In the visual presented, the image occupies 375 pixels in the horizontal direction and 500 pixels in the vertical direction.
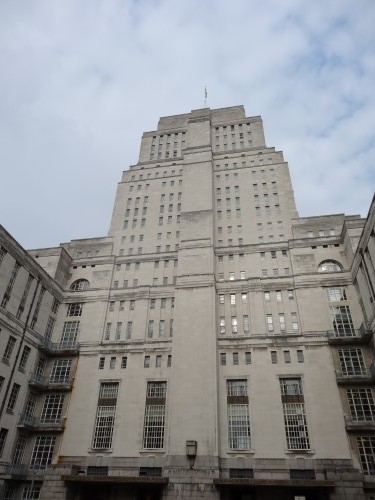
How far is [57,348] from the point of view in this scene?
4797cm

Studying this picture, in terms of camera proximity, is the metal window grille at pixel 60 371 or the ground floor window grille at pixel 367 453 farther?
the metal window grille at pixel 60 371

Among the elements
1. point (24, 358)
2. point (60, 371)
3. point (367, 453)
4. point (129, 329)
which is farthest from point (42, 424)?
point (367, 453)

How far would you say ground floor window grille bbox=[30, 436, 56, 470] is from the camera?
1602 inches

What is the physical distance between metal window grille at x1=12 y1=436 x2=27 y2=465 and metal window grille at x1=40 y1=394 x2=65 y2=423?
2645 mm

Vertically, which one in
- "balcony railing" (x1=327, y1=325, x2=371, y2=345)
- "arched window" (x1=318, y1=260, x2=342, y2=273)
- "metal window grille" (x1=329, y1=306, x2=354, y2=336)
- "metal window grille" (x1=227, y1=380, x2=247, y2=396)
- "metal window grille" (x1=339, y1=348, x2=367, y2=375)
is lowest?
"metal window grille" (x1=227, y1=380, x2=247, y2=396)

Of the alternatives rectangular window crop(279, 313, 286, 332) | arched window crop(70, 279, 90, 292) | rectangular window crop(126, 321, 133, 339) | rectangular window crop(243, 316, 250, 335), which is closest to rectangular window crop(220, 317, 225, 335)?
rectangular window crop(243, 316, 250, 335)

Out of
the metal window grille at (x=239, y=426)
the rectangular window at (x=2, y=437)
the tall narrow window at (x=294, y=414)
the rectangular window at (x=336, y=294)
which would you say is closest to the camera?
the rectangular window at (x=2, y=437)

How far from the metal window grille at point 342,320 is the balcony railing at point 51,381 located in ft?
106

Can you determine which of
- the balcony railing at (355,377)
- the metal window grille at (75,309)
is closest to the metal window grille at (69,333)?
the metal window grille at (75,309)

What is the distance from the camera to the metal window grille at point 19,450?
39656 mm

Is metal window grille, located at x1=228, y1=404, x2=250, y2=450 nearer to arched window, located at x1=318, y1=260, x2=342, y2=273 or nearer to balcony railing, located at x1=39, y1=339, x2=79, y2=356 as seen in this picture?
arched window, located at x1=318, y1=260, x2=342, y2=273

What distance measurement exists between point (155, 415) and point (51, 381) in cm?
1372

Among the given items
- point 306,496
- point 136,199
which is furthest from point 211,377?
point 136,199

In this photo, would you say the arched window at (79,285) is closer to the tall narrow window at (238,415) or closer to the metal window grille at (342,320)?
the tall narrow window at (238,415)
